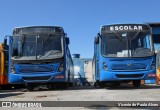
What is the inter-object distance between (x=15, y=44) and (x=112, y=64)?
4.02 meters

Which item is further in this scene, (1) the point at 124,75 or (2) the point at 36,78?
(2) the point at 36,78

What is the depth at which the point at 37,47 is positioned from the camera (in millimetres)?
14953

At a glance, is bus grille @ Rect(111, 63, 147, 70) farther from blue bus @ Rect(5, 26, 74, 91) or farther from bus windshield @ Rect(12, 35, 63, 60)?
bus windshield @ Rect(12, 35, 63, 60)

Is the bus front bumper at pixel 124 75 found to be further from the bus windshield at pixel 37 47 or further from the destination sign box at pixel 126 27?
the bus windshield at pixel 37 47

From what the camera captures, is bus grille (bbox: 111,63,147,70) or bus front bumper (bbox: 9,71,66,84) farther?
bus front bumper (bbox: 9,71,66,84)

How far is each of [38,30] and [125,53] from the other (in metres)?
3.70

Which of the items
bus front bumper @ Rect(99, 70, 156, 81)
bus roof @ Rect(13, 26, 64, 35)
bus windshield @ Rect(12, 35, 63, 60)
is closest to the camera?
bus front bumper @ Rect(99, 70, 156, 81)

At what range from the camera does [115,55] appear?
14523 mm

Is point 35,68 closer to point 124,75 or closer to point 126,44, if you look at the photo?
point 124,75

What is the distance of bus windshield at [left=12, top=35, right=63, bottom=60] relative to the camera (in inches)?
582

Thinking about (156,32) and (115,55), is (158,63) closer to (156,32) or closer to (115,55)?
(156,32)

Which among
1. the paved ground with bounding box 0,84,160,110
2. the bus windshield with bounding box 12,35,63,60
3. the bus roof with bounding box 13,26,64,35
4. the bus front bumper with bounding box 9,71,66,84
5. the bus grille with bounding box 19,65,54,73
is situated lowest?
the paved ground with bounding box 0,84,160,110

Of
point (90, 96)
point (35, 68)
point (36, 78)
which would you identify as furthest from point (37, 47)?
point (90, 96)

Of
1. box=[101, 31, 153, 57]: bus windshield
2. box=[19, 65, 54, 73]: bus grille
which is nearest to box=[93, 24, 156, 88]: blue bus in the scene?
box=[101, 31, 153, 57]: bus windshield
